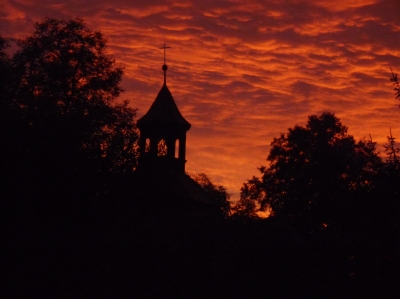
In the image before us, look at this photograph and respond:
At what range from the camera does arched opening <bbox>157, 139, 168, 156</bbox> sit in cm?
3911

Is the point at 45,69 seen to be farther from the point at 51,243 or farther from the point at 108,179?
the point at 51,243

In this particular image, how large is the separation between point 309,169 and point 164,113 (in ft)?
44.7

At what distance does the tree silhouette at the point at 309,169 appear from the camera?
45469 millimetres

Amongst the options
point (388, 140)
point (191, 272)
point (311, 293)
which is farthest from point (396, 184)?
point (191, 272)

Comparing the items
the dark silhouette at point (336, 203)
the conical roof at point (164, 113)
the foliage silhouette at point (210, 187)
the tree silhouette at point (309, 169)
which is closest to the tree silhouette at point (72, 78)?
the conical roof at point (164, 113)

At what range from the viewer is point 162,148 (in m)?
39.9

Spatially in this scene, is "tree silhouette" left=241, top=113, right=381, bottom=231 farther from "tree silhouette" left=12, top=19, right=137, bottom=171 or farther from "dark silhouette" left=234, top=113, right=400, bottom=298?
"tree silhouette" left=12, top=19, right=137, bottom=171

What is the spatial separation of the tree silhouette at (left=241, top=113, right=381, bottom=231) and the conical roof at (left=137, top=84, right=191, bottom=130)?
36.9 ft

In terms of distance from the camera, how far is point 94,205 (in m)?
26.6

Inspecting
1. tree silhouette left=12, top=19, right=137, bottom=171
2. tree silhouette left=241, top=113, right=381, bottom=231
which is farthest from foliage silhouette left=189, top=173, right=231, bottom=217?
tree silhouette left=12, top=19, right=137, bottom=171

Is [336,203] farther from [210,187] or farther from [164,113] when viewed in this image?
[210,187]

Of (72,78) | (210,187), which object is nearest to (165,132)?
(72,78)

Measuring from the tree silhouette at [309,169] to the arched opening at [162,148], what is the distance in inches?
429

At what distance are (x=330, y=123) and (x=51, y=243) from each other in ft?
100
